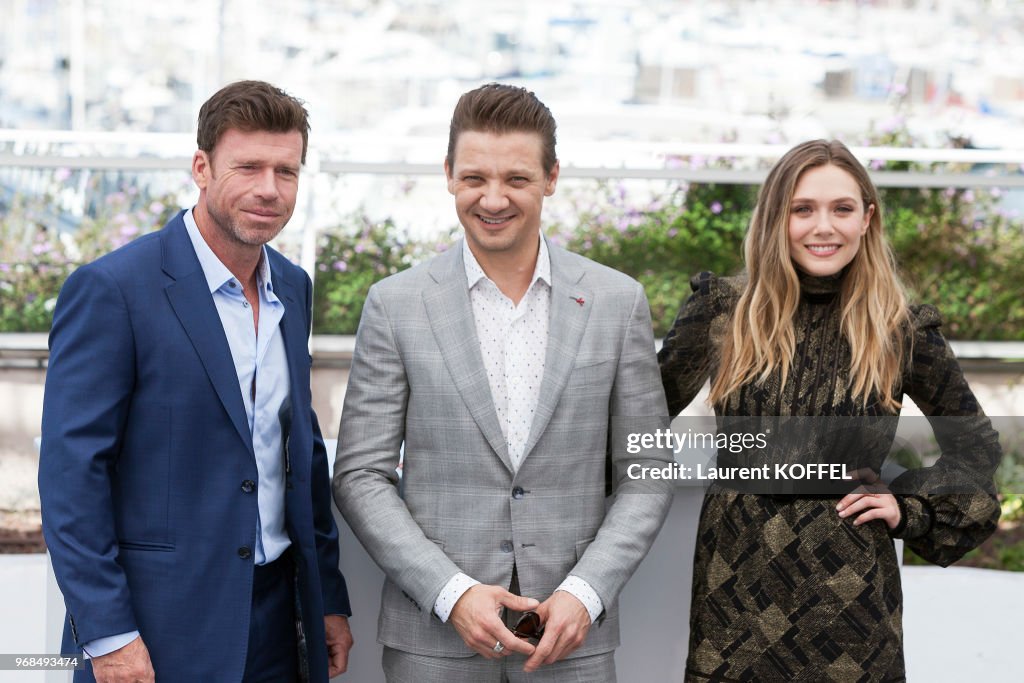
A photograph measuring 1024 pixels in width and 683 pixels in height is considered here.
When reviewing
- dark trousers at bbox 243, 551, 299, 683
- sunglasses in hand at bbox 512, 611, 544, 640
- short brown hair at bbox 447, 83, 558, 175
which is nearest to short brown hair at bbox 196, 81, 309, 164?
short brown hair at bbox 447, 83, 558, 175

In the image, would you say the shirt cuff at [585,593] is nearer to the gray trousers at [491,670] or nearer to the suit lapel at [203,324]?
the gray trousers at [491,670]

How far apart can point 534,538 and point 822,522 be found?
627 mm

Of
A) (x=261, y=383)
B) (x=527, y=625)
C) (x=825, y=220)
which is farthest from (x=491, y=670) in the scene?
(x=825, y=220)

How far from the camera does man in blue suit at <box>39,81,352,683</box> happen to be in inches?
82.0

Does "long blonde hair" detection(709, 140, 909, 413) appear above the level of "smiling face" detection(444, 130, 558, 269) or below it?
below

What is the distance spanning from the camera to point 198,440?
2176 millimetres

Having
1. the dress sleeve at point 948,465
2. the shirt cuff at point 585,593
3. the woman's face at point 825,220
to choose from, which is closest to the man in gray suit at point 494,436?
the shirt cuff at point 585,593

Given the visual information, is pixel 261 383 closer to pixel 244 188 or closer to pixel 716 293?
pixel 244 188

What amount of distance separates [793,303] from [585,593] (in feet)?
2.59

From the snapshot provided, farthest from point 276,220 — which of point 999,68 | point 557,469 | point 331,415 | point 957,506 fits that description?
point 999,68

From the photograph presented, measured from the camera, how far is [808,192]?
8.24 feet

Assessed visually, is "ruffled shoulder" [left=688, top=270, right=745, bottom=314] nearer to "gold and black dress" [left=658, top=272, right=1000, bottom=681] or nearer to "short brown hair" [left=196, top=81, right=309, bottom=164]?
"gold and black dress" [left=658, top=272, right=1000, bottom=681]

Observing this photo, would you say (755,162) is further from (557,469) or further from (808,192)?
(557,469)

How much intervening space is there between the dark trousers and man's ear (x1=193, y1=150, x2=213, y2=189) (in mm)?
773
